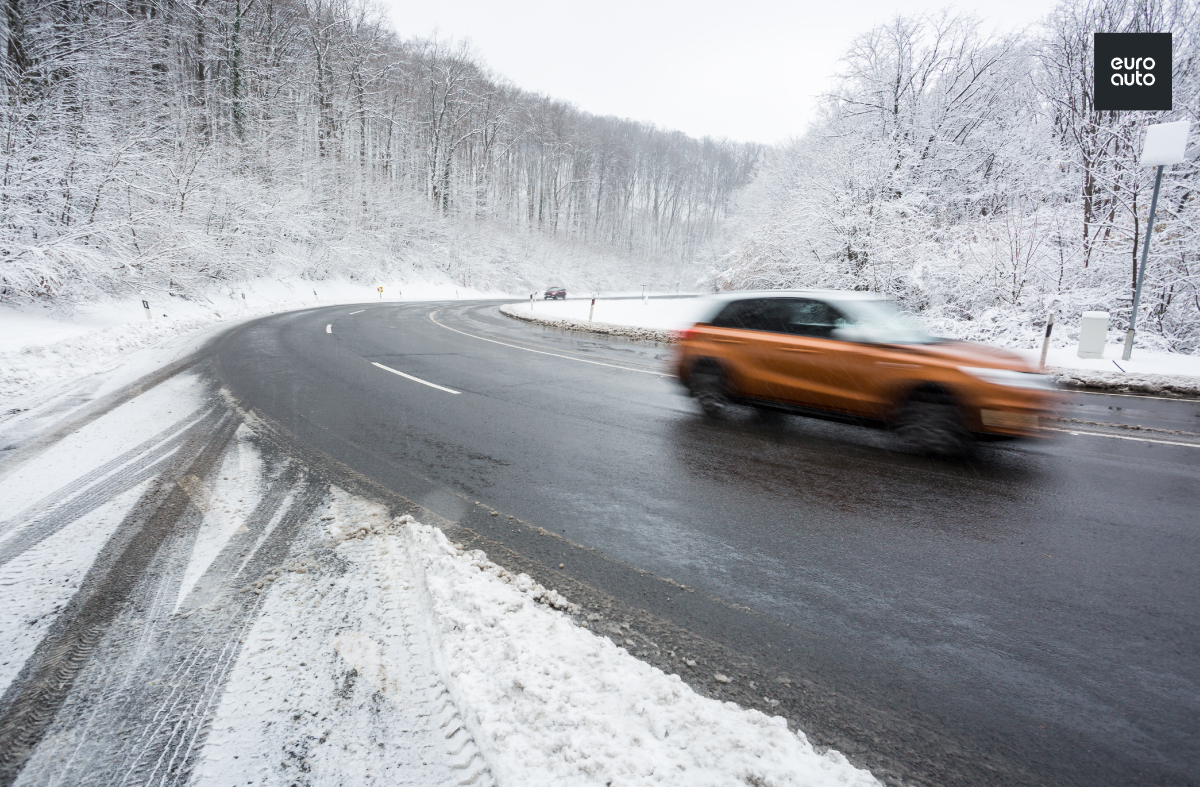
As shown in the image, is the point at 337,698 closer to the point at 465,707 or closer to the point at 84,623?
the point at 465,707

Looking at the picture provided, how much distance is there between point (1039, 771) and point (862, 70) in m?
26.8

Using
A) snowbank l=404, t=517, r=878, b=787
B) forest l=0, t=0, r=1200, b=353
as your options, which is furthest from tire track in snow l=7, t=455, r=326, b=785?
forest l=0, t=0, r=1200, b=353

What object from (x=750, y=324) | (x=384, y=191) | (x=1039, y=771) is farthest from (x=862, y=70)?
(x=384, y=191)

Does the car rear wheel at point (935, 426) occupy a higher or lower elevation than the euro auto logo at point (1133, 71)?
lower

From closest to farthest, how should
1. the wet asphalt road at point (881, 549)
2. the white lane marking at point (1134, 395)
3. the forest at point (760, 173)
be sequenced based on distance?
the wet asphalt road at point (881, 549), the white lane marking at point (1134, 395), the forest at point (760, 173)

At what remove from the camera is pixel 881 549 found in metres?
3.42

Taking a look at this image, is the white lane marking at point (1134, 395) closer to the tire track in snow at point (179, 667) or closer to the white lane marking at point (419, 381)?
the white lane marking at point (419, 381)

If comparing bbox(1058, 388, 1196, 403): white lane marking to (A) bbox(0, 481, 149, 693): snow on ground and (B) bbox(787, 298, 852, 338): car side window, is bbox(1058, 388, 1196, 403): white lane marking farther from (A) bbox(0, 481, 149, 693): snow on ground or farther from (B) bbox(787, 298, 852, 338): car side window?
(A) bbox(0, 481, 149, 693): snow on ground

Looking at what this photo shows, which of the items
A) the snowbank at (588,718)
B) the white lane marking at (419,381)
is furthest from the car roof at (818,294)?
the snowbank at (588,718)

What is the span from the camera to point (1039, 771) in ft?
6.05

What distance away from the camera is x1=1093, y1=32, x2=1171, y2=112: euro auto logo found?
45.4 feet

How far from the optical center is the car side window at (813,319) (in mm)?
6043

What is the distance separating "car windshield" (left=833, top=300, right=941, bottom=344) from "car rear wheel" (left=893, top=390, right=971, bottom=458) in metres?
0.72

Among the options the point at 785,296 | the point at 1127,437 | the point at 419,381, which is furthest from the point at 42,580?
the point at 1127,437
